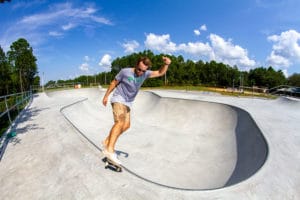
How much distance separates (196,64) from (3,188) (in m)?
68.1

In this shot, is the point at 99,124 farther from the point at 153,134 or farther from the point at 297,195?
the point at 297,195

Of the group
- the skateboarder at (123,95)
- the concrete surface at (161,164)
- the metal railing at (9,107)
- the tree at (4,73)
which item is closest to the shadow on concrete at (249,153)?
the concrete surface at (161,164)

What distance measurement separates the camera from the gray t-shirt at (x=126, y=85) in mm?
3320

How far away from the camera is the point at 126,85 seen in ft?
11.0

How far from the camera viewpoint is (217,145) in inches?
287

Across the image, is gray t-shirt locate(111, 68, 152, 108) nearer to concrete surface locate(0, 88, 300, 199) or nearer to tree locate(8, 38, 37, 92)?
concrete surface locate(0, 88, 300, 199)

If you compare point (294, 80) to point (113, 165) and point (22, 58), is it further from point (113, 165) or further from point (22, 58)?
point (113, 165)

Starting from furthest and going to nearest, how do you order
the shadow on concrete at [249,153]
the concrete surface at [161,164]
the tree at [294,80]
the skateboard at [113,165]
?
the tree at [294,80] → the shadow on concrete at [249,153] → the skateboard at [113,165] → the concrete surface at [161,164]

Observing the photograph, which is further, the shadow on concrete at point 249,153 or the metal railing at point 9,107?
the metal railing at point 9,107

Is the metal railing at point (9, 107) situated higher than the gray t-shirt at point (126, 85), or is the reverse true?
the gray t-shirt at point (126, 85)

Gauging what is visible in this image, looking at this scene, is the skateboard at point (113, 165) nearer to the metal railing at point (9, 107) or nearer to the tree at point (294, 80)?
the metal railing at point (9, 107)

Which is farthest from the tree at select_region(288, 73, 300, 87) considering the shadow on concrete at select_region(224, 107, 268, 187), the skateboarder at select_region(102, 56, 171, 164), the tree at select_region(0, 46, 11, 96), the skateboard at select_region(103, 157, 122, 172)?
the skateboard at select_region(103, 157, 122, 172)

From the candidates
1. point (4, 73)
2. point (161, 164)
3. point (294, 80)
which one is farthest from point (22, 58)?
point (294, 80)

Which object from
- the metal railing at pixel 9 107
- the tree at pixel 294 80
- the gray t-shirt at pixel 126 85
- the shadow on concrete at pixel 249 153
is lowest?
the shadow on concrete at pixel 249 153
